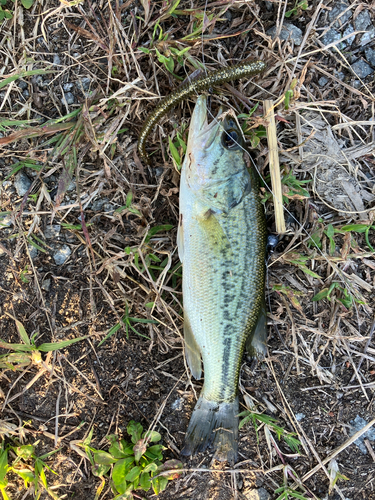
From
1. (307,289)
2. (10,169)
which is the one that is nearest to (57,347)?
(10,169)

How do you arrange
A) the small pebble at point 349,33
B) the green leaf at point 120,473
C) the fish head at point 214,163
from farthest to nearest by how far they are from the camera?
the small pebble at point 349,33 < the green leaf at point 120,473 < the fish head at point 214,163

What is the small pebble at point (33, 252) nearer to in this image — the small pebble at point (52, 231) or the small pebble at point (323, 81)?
the small pebble at point (52, 231)

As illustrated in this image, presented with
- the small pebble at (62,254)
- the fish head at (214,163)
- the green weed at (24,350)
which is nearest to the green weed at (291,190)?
the fish head at (214,163)

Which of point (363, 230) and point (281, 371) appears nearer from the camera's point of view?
point (363, 230)

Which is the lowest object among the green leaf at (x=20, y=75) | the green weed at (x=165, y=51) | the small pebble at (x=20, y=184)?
the small pebble at (x=20, y=184)

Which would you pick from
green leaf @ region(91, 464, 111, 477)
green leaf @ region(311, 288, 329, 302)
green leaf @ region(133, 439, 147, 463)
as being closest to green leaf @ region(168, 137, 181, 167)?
green leaf @ region(311, 288, 329, 302)

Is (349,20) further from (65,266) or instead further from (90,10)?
(65,266)

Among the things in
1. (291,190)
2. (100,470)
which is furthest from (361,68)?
(100,470)
